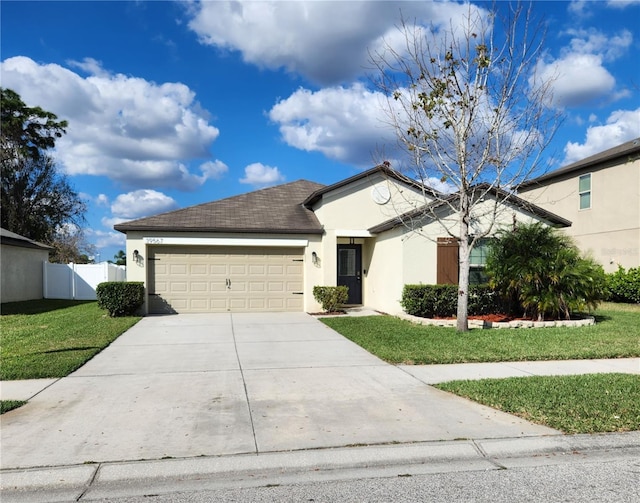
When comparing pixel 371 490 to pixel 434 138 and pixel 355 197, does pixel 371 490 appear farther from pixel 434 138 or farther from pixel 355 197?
pixel 355 197

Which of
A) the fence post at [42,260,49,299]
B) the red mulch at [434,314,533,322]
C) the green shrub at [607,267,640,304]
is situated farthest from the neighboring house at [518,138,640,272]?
the fence post at [42,260,49,299]

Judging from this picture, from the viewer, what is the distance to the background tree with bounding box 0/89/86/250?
33188 mm

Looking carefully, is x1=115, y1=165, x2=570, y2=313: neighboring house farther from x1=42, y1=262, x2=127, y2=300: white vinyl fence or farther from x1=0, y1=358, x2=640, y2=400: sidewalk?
x1=42, y1=262, x2=127, y2=300: white vinyl fence

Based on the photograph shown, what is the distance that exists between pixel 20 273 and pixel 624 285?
80.4 ft

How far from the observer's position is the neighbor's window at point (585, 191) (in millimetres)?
20922

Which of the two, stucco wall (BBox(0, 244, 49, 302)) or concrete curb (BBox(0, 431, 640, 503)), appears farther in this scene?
stucco wall (BBox(0, 244, 49, 302))

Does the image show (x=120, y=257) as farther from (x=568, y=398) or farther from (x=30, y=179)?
(x=568, y=398)

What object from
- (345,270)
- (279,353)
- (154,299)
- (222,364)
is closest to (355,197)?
(345,270)

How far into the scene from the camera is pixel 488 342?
9969 mm

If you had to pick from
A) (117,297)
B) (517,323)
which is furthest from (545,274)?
(117,297)

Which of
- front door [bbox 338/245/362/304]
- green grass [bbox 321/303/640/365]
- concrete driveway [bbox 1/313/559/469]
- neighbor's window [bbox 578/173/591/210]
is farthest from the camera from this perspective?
neighbor's window [bbox 578/173/591/210]

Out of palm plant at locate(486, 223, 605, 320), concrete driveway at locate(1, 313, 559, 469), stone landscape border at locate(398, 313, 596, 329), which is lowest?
concrete driveway at locate(1, 313, 559, 469)

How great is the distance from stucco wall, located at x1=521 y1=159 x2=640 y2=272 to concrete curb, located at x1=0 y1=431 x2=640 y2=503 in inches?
609

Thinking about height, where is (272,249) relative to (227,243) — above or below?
below
